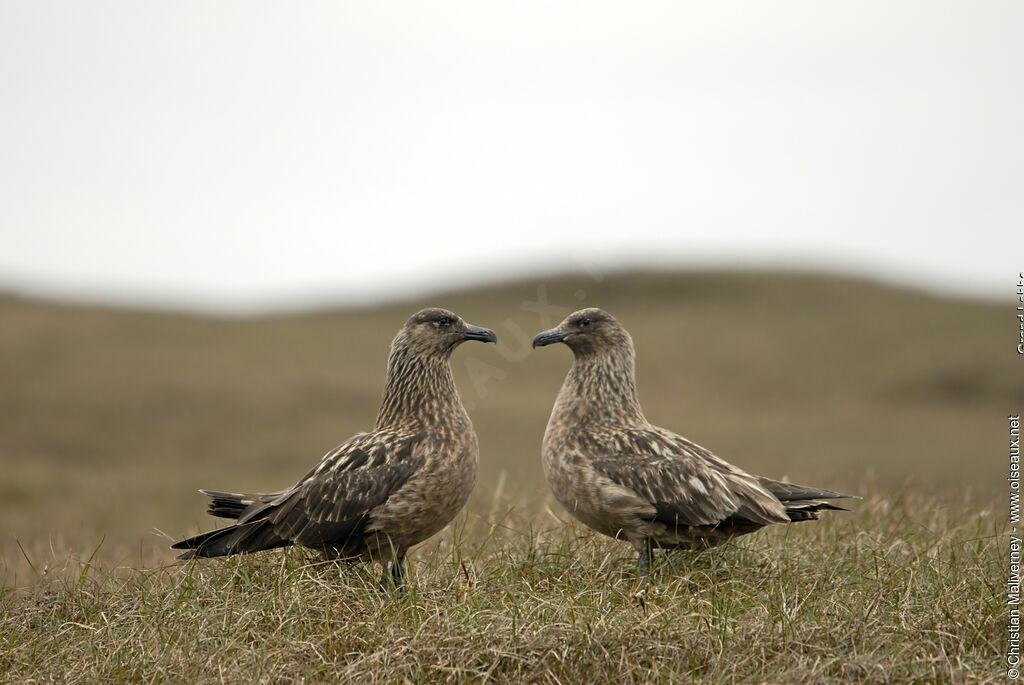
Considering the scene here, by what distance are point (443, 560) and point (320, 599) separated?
108cm

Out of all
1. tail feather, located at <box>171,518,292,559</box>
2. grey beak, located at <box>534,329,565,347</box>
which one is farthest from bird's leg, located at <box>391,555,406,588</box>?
grey beak, located at <box>534,329,565,347</box>

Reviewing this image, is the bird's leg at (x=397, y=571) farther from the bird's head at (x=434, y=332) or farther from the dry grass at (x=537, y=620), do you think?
the bird's head at (x=434, y=332)

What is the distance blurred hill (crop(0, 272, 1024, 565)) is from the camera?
17.8 meters

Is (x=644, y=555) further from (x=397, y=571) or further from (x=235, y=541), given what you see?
(x=235, y=541)

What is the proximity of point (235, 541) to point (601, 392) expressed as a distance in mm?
2401

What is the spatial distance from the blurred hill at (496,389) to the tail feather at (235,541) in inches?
163

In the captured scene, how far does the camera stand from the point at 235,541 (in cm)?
587

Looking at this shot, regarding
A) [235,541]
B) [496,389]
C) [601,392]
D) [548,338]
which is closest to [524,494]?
[601,392]

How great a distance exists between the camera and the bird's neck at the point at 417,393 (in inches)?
251

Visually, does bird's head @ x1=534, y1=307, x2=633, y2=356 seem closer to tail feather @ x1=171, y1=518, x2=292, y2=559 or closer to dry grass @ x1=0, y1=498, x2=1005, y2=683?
dry grass @ x1=0, y1=498, x2=1005, y2=683

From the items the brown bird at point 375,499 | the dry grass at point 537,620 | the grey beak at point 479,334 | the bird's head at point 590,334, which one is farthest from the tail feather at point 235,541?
the bird's head at point 590,334

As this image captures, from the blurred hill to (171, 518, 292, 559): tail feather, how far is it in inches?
163

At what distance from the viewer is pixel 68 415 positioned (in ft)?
69.3

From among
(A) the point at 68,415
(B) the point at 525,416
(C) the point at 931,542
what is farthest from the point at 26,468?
(C) the point at 931,542
